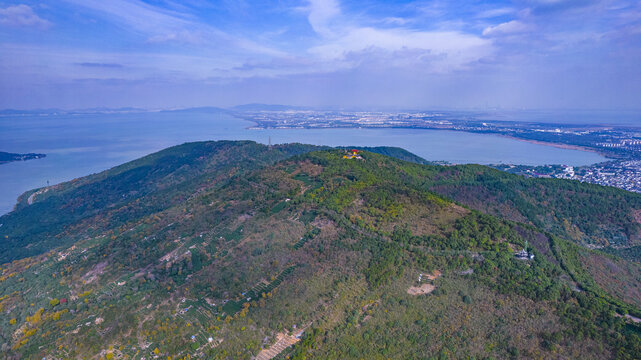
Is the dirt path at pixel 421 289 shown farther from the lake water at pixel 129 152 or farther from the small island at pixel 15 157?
the small island at pixel 15 157

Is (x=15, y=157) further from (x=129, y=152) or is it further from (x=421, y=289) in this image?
(x=421, y=289)

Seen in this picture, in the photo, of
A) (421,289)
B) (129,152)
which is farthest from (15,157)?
(421,289)

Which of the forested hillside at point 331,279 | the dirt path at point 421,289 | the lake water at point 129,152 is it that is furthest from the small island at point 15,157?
the dirt path at point 421,289

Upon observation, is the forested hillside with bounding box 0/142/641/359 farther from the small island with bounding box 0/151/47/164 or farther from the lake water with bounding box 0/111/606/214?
the small island with bounding box 0/151/47/164

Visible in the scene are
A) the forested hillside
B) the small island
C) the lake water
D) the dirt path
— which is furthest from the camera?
the small island

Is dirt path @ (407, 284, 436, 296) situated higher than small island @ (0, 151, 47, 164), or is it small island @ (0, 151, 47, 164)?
dirt path @ (407, 284, 436, 296)

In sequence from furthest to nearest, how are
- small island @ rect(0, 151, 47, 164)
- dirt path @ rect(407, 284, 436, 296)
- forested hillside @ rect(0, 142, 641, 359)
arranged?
small island @ rect(0, 151, 47, 164) < dirt path @ rect(407, 284, 436, 296) < forested hillside @ rect(0, 142, 641, 359)

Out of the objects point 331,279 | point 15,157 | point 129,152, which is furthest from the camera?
point 129,152

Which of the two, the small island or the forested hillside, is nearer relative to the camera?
the forested hillside

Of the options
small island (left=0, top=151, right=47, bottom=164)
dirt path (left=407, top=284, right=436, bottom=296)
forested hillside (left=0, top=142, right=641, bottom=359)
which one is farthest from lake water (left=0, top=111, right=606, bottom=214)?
dirt path (left=407, top=284, right=436, bottom=296)
